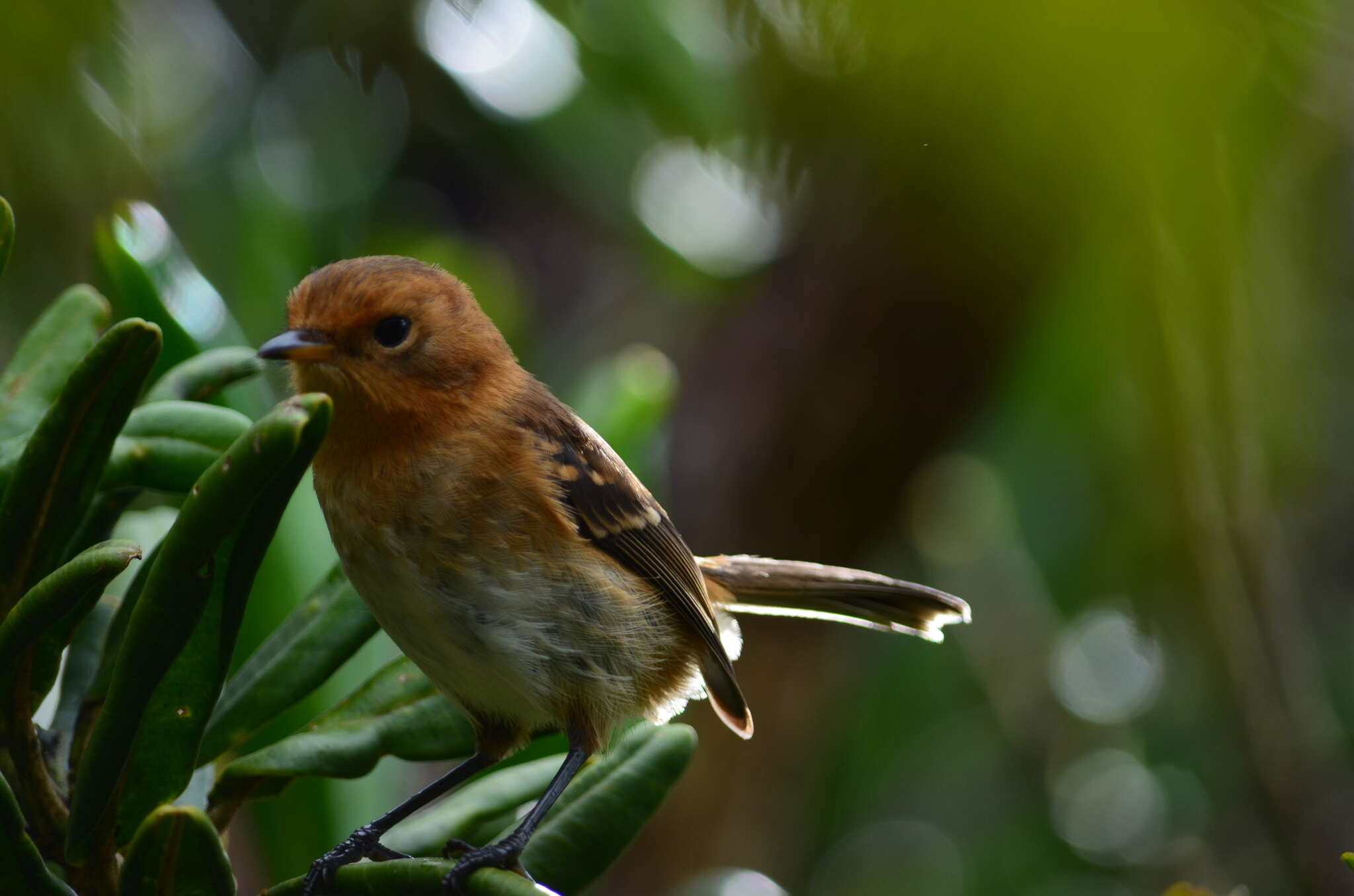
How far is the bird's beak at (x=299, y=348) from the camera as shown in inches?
88.4

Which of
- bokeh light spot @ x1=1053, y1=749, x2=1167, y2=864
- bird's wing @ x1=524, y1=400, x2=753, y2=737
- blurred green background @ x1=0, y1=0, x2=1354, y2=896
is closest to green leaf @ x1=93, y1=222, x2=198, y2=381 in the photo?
blurred green background @ x1=0, y1=0, x2=1354, y2=896

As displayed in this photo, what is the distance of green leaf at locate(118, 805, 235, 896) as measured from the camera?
4.45 ft

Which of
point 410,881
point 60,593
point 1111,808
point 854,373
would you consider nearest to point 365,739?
point 410,881

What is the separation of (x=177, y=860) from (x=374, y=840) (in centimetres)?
79

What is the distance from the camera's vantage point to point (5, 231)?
1570 millimetres

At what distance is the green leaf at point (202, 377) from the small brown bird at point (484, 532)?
0.10 metres

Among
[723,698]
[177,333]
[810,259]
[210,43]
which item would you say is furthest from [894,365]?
[177,333]

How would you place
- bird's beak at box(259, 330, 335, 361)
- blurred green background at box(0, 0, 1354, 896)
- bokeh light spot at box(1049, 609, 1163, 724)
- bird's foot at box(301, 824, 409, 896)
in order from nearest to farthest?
bird's foot at box(301, 824, 409, 896) → bird's beak at box(259, 330, 335, 361) → blurred green background at box(0, 0, 1354, 896) → bokeh light spot at box(1049, 609, 1163, 724)

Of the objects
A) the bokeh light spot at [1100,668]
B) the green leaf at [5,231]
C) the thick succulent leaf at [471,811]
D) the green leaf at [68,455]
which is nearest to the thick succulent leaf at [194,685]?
the green leaf at [68,455]

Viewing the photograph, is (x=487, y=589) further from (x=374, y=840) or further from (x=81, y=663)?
(x=81, y=663)

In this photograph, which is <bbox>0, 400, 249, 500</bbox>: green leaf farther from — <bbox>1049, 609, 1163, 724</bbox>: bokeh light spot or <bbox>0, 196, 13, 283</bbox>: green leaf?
<bbox>1049, 609, 1163, 724</bbox>: bokeh light spot

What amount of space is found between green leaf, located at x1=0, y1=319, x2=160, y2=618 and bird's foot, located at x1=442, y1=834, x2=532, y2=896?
627mm

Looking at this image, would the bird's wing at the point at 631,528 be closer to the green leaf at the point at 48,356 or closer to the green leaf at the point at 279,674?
the green leaf at the point at 279,674

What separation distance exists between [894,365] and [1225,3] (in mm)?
3979
